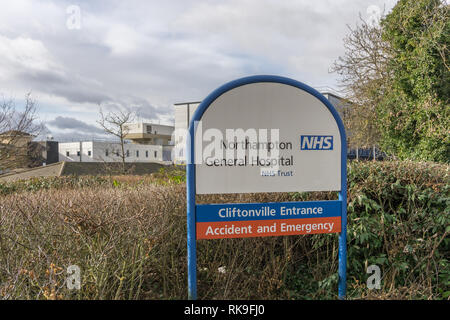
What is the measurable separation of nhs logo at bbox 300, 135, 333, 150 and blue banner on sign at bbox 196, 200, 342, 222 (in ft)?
1.71

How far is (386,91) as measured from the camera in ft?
49.8

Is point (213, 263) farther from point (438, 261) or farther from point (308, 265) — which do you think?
point (438, 261)

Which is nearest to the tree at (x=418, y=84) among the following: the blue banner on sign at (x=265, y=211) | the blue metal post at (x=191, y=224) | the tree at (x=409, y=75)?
the tree at (x=409, y=75)

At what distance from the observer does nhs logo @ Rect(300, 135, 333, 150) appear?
3.27 metres

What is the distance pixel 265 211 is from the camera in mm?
3082

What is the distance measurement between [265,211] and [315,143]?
820 millimetres

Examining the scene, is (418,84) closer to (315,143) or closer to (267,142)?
(315,143)

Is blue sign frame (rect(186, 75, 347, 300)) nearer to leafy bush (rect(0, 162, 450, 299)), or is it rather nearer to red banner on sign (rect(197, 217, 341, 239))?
red banner on sign (rect(197, 217, 341, 239))

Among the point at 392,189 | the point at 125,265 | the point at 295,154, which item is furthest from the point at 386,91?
the point at 125,265

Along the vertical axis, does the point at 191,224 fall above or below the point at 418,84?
below

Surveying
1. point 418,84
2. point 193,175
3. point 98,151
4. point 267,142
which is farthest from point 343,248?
point 98,151

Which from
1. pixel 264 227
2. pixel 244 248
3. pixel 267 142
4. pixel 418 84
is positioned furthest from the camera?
pixel 418 84

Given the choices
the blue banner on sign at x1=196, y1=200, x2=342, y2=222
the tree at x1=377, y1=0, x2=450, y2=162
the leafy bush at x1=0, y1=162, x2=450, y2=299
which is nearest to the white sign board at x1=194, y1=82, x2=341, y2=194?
the blue banner on sign at x1=196, y1=200, x2=342, y2=222

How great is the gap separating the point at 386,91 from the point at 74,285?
15.4 meters
